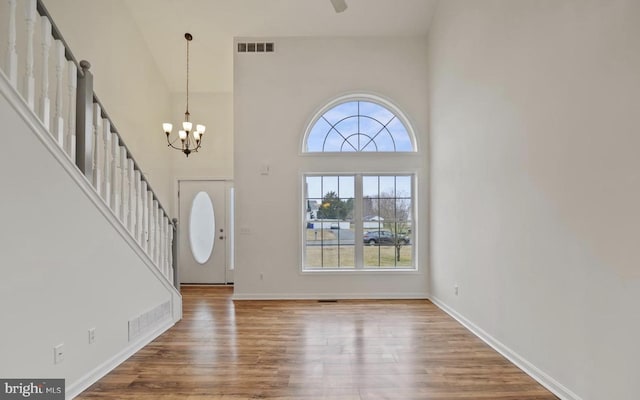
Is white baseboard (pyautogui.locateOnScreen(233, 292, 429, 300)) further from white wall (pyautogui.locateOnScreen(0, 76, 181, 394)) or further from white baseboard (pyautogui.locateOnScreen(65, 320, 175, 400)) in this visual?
white wall (pyautogui.locateOnScreen(0, 76, 181, 394))

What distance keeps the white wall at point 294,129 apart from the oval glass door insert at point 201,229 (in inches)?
56.7

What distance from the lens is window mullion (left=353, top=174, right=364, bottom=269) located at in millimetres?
5508

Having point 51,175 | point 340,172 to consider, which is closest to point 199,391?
point 51,175

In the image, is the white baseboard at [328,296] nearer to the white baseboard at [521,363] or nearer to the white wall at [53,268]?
the white baseboard at [521,363]

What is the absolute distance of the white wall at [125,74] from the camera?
13.9ft

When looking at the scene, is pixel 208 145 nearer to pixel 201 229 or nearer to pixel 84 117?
pixel 201 229

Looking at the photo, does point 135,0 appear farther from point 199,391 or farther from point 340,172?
point 199,391

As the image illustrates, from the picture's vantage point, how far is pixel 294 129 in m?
5.43

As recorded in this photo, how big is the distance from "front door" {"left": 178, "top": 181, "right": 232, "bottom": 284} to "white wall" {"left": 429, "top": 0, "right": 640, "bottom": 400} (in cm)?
421

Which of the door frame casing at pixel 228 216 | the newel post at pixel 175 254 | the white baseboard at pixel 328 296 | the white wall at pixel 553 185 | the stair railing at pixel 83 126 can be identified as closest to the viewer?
the white wall at pixel 553 185

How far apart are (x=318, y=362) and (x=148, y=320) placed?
1821mm

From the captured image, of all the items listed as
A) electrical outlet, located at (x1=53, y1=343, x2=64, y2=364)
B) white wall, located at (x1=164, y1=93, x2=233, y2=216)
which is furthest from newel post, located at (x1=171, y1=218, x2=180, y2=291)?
white wall, located at (x1=164, y1=93, x2=233, y2=216)

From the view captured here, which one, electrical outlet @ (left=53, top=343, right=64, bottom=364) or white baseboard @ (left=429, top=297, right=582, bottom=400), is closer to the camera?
electrical outlet @ (left=53, top=343, right=64, bottom=364)

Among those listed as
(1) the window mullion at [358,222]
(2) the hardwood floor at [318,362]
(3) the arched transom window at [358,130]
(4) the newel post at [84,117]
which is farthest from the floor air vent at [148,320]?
(3) the arched transom window at [358,130]
